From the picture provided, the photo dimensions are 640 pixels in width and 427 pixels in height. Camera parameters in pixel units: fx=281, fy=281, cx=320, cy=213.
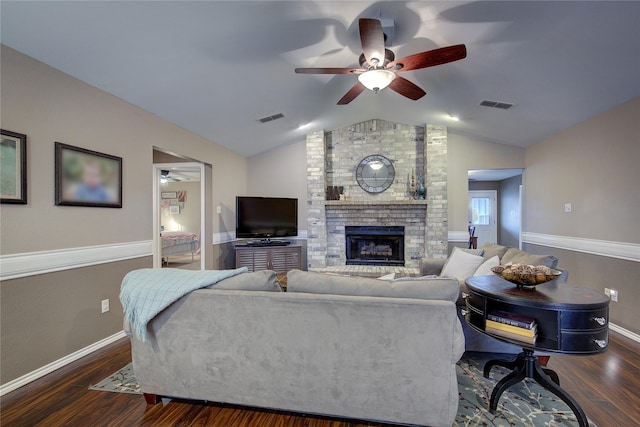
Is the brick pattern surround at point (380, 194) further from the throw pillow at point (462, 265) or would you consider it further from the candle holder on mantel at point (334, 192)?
the throw pillow at point (462, 265)

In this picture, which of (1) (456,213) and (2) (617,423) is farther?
(1) (456,213)

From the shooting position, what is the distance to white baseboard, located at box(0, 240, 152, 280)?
6.55ft

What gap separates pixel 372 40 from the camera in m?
2.06

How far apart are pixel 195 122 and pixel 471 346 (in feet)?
13.2

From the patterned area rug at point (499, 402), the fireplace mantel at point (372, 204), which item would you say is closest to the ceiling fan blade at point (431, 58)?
the patterned area rug at point (499, 402)

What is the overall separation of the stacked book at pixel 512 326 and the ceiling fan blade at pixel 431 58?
1808mm

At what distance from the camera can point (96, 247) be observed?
2.61 m

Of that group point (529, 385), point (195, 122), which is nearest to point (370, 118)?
point (195, 122)

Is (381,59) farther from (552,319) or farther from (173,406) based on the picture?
(173,406)

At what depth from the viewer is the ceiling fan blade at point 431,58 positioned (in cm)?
205

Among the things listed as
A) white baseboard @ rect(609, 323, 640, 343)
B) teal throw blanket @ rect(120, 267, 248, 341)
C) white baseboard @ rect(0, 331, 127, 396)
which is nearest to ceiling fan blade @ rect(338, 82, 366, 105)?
teal throw blanket @ rect(120, 267, 248, 341)

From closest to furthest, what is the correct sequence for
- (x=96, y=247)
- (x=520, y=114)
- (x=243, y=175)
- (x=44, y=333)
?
(x=44, y=333), (x=96, y=247), (x=520, y=114), (x=243, y=175)

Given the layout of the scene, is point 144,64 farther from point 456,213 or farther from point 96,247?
point 456,213

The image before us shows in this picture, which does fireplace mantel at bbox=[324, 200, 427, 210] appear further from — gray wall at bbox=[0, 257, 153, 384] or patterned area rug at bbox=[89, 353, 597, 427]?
gray wall at bbox=[0, 257, 153, 384]
